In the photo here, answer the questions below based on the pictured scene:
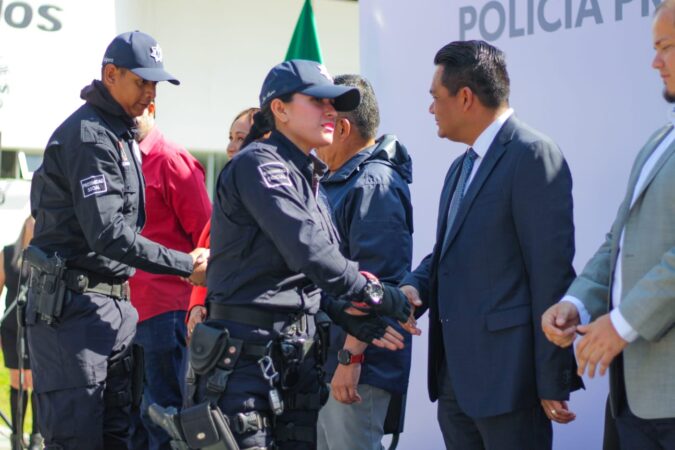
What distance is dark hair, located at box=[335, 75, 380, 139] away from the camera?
4.77m

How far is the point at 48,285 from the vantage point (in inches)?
169

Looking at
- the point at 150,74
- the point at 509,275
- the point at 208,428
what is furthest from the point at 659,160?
the point at 150,74

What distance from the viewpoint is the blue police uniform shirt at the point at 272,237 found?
3.48m

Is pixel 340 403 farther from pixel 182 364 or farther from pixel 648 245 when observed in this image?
pixel 648 245

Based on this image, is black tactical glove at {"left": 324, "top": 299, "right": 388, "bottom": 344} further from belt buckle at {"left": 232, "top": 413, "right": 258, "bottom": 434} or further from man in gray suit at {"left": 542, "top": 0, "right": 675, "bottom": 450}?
man in gray suit at {"left": 542, "top": 0, "right": 675, "bottom": 450}

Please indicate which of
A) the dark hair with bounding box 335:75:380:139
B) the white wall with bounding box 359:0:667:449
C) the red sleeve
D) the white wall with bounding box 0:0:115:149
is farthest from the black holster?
the white wall with bounding box 0:0:115:149

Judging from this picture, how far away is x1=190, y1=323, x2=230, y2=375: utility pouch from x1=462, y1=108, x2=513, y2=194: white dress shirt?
1.08 metres

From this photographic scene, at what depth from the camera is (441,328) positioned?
392 centimetres

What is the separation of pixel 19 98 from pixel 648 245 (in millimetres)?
9351

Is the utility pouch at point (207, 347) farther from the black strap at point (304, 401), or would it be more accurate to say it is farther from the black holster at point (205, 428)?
the black strap at point (304, 401)

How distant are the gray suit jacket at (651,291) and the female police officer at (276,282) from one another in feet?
3.05

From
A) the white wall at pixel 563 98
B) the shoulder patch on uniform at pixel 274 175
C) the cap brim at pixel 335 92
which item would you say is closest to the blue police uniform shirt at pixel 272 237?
the shoulder patch on uniform at pixel 274 175

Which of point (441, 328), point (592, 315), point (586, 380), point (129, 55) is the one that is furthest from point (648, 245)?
point (129, 55)

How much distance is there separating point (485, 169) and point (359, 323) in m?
0.76
